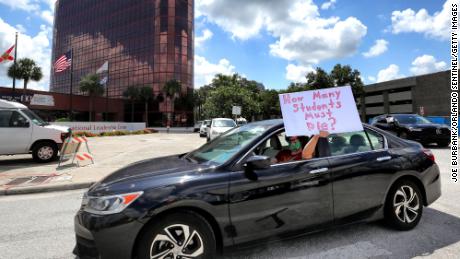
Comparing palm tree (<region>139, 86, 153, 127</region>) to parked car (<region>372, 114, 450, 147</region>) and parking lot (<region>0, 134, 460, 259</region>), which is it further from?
parking lot (<region>0, 134, 460, 259</region>)

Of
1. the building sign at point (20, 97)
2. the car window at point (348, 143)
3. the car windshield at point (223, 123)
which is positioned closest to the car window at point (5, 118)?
the car windshield at point (223, 123)

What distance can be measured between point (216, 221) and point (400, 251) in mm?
2090

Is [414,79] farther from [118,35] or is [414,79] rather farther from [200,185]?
[200,185]

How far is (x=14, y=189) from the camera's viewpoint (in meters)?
6.24

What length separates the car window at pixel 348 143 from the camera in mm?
3422

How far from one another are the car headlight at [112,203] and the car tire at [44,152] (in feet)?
30.0

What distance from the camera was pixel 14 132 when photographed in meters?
9.46

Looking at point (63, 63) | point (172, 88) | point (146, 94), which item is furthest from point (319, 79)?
point (63, 63)

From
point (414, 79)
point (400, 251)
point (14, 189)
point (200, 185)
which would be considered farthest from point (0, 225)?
point (414, 79)

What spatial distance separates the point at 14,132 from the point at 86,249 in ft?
30.6

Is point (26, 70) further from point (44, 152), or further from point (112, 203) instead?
point (112, 203)

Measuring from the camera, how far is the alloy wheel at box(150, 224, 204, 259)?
2.47 metres

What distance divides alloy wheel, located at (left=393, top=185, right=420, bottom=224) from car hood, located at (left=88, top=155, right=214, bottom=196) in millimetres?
2500

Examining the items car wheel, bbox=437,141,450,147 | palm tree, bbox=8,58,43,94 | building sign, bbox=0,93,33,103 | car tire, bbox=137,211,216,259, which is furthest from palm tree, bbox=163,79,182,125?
car tire, bbox=137,211,216,259
